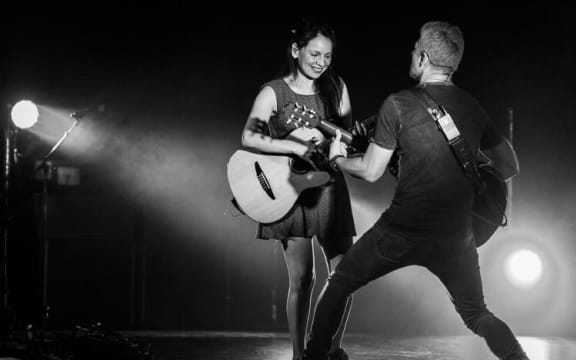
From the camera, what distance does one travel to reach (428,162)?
2.99 meters

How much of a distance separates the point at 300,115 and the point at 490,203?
98 cm

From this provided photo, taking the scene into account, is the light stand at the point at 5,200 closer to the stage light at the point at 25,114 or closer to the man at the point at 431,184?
the stage light at the point at 25,114

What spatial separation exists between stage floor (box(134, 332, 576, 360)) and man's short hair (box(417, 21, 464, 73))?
2.25 meters

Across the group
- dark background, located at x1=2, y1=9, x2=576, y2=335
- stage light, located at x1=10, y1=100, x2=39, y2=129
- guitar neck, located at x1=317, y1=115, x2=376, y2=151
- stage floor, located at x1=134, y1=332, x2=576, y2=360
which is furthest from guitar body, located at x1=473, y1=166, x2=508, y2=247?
stage light, located at x1=10, y1=100, x2=39, y2=129

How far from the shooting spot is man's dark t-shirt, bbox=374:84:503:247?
9.77ft

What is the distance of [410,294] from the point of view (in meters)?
6.30

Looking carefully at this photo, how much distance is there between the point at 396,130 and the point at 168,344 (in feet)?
9.65

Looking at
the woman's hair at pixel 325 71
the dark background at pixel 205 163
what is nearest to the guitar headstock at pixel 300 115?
the woman's hair at pixel 325 71

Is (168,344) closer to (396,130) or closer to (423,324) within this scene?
(423,324)

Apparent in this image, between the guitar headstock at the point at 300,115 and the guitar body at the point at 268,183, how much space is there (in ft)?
0.85

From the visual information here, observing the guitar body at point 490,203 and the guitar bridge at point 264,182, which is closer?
the guitar body at point 490,203

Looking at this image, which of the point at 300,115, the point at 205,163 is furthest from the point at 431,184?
the point at 205,163

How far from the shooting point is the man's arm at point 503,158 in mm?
3186

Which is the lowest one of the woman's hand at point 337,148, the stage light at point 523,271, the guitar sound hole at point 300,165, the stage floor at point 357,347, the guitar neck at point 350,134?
the stage floor at point 357,347
